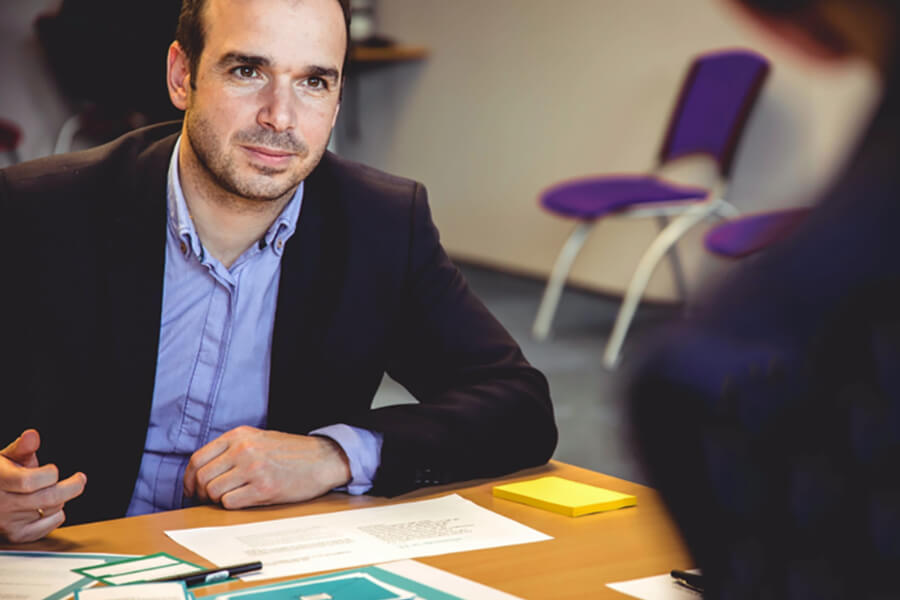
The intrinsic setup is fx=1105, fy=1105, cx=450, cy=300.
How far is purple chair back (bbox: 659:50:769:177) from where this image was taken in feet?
14.3

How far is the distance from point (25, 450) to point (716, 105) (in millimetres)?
3859

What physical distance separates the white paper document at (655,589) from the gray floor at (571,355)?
1273mm

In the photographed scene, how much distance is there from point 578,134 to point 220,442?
4.55 metres

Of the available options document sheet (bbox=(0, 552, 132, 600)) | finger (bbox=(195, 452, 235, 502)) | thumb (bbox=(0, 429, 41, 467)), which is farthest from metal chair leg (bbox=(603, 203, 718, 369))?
document sheet (bbox=(0, 552, 132, 600))

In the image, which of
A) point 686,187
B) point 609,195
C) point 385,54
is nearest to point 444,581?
point 609,195

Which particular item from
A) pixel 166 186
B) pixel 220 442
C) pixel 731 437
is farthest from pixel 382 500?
pixel 731 437

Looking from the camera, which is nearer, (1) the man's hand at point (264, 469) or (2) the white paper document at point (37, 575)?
(2) the white paper document at point (37, 575)

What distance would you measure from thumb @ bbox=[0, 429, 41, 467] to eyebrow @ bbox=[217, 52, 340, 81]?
624 millimetres

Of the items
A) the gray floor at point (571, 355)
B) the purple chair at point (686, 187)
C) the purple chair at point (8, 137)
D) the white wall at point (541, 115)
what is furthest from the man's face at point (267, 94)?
the purple chair at point (8, 137)

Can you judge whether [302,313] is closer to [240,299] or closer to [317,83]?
[240,299]

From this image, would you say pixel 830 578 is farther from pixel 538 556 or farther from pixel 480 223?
pixel 480 223

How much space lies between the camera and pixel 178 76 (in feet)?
5.51

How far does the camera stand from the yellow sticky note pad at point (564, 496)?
1.16 m

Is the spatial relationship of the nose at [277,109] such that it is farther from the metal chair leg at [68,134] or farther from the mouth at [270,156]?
the metal chair leg at [68,134]
